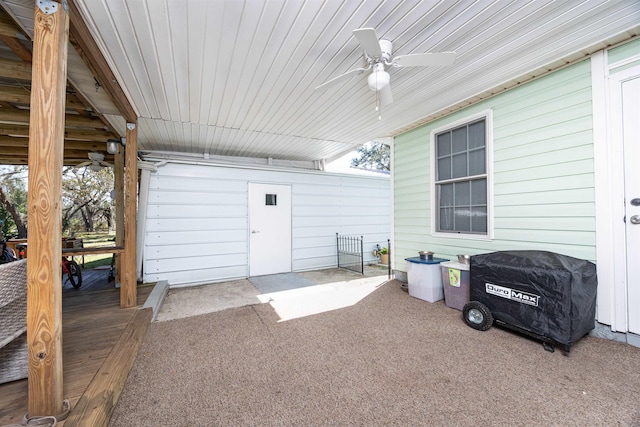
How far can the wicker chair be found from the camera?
5.02 feet

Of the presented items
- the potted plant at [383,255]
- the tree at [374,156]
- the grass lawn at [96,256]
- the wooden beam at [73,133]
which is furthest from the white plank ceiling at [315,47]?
the tree at [374,156]

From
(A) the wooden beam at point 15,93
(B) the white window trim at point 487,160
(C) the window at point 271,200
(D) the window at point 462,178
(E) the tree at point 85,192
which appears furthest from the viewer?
(E) the tree at point 85,192

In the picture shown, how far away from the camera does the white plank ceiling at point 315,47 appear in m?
1.90

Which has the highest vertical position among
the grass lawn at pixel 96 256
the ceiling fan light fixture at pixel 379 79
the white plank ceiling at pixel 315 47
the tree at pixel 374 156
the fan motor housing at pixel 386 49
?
the tree at pixel 374 156

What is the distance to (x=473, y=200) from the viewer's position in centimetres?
364

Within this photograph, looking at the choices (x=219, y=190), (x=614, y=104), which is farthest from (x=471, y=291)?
(x=219, y=190)

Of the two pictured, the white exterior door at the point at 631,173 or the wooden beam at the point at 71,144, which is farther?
the wooden beam at the point at 71,144

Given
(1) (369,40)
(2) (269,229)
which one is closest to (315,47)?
(1) (369,40)

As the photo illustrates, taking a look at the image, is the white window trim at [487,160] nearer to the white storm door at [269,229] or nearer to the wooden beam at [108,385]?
the white storm door at [269,229]

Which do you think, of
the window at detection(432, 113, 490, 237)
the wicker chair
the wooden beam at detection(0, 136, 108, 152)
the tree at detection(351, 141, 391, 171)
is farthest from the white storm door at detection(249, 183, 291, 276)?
the tree at detection(351, 141, 391, 171)

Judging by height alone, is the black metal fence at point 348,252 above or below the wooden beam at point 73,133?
below

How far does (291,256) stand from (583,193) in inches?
189

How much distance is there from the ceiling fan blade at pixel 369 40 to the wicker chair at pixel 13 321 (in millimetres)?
2662

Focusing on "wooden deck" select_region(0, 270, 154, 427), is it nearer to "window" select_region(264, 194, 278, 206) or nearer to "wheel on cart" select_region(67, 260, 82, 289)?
"wheel on cart" select_region(67, 260, 82, 289)
